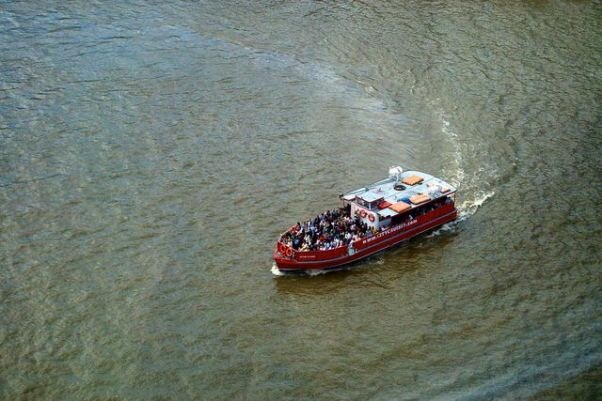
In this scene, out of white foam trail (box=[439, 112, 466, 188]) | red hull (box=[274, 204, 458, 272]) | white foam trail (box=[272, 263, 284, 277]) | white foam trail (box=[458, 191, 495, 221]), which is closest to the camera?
red hull (box=[274, 204, 458, 272])

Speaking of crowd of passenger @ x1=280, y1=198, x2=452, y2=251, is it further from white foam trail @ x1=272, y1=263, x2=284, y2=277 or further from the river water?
the river water

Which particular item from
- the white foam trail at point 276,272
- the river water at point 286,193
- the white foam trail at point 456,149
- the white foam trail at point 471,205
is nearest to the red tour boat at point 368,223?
the white foam trail at point 276,272

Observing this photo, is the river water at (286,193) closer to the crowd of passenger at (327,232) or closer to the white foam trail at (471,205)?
the white foam trail at (471,205)

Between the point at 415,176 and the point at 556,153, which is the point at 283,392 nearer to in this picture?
the point at 415,176

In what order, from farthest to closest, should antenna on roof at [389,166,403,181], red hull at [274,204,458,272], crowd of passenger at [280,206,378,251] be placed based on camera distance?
1. antenna on roof at [389,166,403,181]
2. crowd of passenger at [280,206,378,251]
3. red hull at [274,204,458,272]

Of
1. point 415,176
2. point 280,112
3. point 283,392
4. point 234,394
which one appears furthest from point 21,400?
point 280,112

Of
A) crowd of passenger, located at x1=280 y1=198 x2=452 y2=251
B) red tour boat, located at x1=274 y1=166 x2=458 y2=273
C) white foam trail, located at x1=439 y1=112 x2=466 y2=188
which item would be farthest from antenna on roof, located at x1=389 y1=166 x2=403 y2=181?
white foam trail, located at x1=439 y1=112 x2=466 y2=188

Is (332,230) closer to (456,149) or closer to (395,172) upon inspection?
(395,172)
